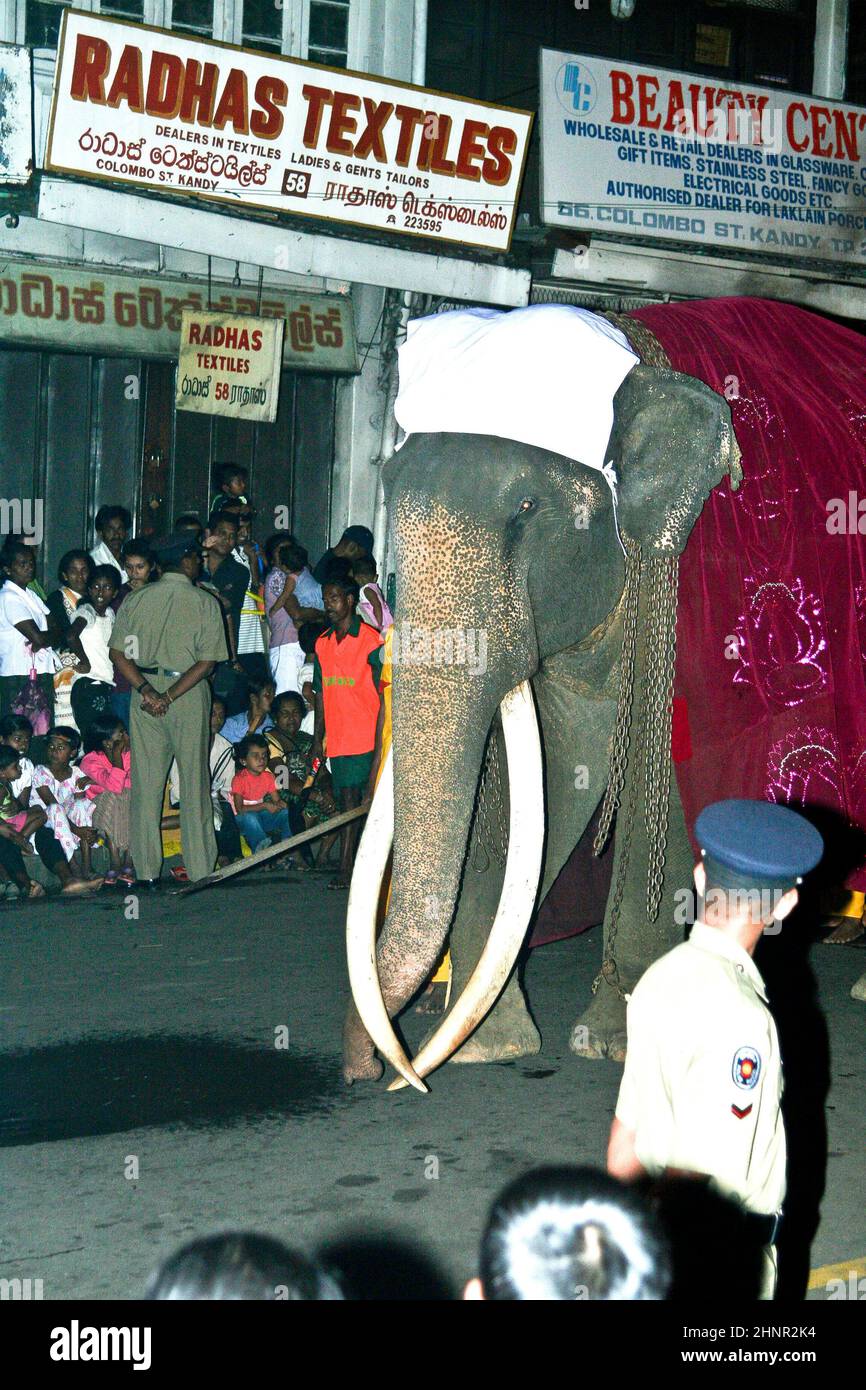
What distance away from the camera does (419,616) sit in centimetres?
448

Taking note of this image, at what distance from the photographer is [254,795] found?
9.38 metres

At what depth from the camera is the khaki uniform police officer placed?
877cm

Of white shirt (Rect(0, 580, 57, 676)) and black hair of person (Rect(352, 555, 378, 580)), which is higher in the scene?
Answer: black hair of person (Rect(352, 555, 378, 580))

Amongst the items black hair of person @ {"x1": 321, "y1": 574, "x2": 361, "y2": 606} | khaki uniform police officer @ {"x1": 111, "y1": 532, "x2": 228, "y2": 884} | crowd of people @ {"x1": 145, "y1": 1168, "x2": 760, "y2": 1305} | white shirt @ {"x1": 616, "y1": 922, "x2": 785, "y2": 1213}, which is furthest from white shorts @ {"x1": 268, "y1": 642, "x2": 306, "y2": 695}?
crowd of people @ {"x1": 145, "y1": 1168, "x2": 760, "y2": 1305}

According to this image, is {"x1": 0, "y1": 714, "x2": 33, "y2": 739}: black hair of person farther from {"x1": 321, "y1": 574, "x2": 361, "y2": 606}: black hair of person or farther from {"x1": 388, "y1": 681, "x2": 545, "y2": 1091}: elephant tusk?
{"x1": 388, "y1": 681, "x2": 545, "y2": 1091}: elephant tusk

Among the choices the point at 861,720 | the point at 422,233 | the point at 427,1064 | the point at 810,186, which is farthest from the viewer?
the point at 810,186

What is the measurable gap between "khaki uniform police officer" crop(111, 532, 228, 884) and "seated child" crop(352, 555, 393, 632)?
3.27 ft

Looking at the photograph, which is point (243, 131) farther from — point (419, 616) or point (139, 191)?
point (419, 616)

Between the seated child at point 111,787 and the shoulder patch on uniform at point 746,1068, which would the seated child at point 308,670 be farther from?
the shoulder patch on uniform at point 746,1068

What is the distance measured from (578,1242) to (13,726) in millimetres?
7298

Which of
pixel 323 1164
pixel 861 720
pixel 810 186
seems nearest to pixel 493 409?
pixel 861 720

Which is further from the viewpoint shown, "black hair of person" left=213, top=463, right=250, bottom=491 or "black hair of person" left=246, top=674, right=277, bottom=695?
"black hair of person" left=213, top=463, right=250, bottom=491

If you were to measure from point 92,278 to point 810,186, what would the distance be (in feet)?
18.7

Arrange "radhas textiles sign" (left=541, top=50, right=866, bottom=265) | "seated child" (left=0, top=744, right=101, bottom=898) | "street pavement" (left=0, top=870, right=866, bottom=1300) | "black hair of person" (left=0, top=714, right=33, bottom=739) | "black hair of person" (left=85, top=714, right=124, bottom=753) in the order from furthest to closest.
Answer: "radhas textiles sign" (left=541, top=50, right=866, bottom=265)
"black hair of person" (left=85, top=714, right=124, bottom=753)
"black hair of person" (left=0, top=714, right=33, bottom=739)
"seated child" (left=0, top=744, right=101, bottom=898)
"street pavement" (left=0, top=870, right=866, bottom=1300)
